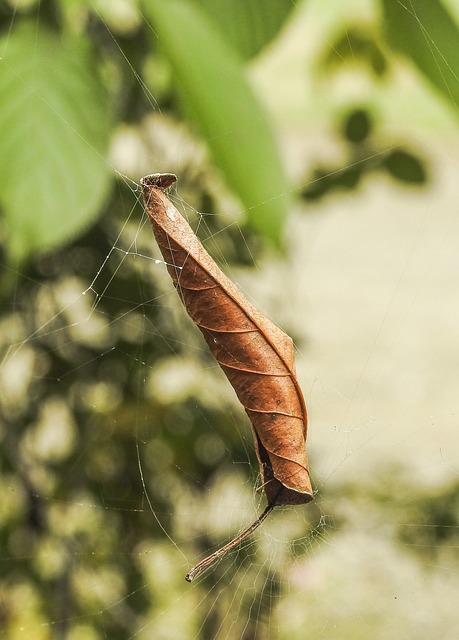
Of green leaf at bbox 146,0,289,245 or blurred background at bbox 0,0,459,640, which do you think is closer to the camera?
green leaf at bbox 146,0,289,245

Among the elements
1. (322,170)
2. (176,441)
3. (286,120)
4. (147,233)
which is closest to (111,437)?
(176,441)

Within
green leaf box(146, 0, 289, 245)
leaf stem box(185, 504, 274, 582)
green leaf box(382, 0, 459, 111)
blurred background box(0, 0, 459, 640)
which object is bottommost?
blurred background box(0, 0, 459, 640)

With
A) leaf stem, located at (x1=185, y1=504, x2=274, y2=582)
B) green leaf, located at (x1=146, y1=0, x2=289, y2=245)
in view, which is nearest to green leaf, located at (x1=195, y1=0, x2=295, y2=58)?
green leaf, located at (x1=146, y1=0, x2=289, y2=245)

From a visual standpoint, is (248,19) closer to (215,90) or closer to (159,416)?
(215,90)

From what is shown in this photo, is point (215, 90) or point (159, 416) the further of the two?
point (159, 416)

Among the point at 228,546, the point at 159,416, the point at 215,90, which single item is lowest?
the point at 159,416

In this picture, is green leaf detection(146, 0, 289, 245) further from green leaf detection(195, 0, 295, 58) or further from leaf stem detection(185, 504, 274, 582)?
leaf stem detection(185, 504, 274, 582)

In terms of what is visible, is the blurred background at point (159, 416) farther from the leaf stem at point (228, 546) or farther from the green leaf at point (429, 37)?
the leaf stem at point (228, 546)

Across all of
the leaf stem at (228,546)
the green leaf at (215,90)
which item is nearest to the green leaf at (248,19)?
the green leaf at (215,90)

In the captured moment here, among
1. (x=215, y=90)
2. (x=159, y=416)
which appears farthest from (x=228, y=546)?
(x=159, y=416)
